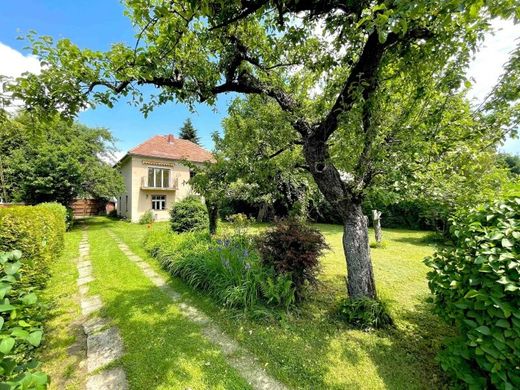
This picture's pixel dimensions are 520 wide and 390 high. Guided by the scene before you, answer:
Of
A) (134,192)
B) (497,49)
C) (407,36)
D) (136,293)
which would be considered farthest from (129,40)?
(134,192)

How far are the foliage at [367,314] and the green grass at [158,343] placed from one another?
197 centimetres

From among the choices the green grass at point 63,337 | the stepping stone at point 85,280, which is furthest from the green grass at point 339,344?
the stepping stone at point 85,280

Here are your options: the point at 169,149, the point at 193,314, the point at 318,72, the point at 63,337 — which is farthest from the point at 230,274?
the point at 169,149

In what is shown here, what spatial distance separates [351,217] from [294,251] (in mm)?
1141

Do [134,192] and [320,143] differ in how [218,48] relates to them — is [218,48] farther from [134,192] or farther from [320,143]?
[134,192]

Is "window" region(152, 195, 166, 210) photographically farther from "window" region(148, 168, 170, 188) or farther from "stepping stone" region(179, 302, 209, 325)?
"stepping stone" region(179, 302, 209, 325)

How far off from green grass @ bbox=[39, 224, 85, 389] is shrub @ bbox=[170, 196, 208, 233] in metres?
4.08

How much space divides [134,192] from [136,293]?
15.2m

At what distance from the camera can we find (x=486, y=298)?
198 cm

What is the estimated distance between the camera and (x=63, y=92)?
2.91m

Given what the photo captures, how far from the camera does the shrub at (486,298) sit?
1880mm

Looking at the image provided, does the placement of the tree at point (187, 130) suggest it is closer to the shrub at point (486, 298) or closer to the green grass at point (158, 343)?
the green grass at point (158, 343)

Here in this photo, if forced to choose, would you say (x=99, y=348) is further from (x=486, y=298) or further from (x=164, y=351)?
(x=486, y=298)

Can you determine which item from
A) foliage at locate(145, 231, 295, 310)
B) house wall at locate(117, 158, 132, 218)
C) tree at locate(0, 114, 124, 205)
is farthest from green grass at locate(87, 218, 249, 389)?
house wall at locate(117, 158, 132, 218)
